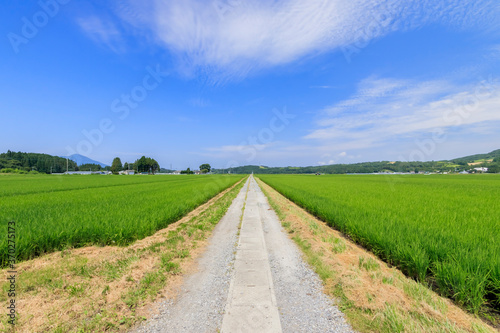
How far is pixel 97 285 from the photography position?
443cm

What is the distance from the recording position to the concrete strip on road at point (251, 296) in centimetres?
322

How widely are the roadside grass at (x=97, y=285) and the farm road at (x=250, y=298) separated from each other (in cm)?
47

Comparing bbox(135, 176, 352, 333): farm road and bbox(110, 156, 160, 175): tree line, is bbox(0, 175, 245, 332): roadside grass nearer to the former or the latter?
bbox(135, 176, 352, 333): farm road

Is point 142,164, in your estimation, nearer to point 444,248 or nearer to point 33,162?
point 33,162

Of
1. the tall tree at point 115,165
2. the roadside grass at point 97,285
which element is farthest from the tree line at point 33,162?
the roadside grass at point 97,285

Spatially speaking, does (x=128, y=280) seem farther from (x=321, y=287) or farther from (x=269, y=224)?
(x=269, y=224)

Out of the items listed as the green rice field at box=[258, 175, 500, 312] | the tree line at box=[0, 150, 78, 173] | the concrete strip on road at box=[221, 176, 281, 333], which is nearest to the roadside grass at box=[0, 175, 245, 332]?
the concrete strip on road at box=[221, 176, 281, 333]

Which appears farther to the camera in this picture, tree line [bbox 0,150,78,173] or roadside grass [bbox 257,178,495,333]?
tree line [bbox 0,150,78,173]

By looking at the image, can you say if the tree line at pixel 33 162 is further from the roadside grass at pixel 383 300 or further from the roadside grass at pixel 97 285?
the roadside grass at pixel 383 300

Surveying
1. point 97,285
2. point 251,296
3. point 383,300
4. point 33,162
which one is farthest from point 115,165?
point 383,300

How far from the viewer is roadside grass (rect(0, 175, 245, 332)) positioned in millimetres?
3336

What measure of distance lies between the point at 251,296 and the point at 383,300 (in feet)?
7.79

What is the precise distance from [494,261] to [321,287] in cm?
305

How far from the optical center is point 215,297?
13.4ft
